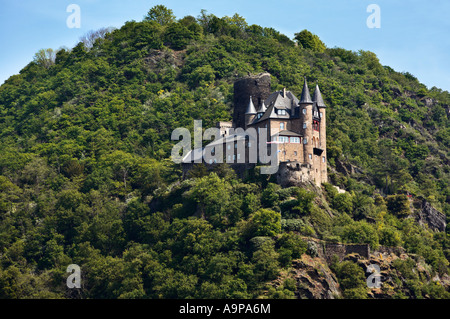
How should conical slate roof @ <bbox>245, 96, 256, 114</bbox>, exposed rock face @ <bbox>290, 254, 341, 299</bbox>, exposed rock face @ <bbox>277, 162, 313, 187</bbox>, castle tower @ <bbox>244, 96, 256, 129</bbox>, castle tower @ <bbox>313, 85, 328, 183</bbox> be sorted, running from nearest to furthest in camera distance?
exposed rock face @ <bbox>290, 254, 341, 299</bbox> → exposed rock face @ <bbox>277, 162, 313, 187</bbox> → castle tower @ <bbox>313, 85, 328, 183</bbox> → castle tower @ <bbox>244, 96, 256, 129</bbox> → conical slate roof @ <bbox>245, 96, 256, 114</bbox>

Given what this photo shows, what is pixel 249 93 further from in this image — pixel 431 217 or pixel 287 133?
pixel 431 217

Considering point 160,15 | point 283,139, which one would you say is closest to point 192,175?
point 283,139

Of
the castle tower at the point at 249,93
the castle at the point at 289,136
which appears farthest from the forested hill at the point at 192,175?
the castle tower at the point at 249,93

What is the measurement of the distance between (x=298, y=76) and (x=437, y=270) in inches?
1957

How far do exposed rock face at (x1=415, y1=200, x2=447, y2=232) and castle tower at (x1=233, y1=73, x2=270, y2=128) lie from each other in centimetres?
2389

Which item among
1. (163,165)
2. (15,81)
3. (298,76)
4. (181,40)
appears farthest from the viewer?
(15,81)

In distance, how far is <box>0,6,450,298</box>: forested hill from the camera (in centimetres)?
8075

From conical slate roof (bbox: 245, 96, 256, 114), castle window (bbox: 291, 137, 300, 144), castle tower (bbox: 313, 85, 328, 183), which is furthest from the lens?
conical slate roof (bbox: 245, 96, 256, 114)

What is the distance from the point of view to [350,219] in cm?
8525

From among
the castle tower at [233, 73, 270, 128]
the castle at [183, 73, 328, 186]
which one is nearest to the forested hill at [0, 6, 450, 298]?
the castle at [183, 73, 328, 186]

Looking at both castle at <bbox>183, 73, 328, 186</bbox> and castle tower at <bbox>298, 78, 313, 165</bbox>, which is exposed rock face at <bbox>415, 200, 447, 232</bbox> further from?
castle tower at <bbox>298, 78, 313, 165</bbox>

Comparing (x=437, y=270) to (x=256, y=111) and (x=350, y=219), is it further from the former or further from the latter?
(x=256, y=111)

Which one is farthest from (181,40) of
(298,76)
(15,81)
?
(15,81)
